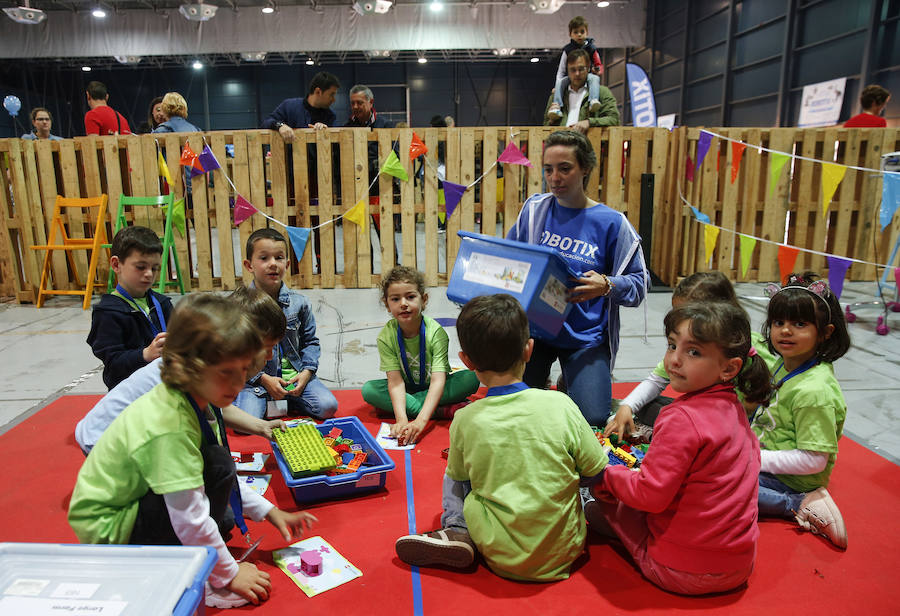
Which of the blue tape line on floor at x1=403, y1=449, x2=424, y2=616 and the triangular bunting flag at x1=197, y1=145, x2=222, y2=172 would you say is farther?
the triangular bunting flag at x1=197, y1=145, x2=222, y2=172

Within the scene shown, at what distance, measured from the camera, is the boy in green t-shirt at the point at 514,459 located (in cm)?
183

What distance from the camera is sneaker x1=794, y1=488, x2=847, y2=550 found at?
216 cm

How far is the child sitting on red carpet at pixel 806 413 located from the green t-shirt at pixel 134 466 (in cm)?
207

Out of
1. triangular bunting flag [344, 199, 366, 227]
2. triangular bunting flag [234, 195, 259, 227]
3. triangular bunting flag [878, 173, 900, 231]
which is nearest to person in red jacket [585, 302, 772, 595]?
triangular bunting flag [878, 173, 900, 231]

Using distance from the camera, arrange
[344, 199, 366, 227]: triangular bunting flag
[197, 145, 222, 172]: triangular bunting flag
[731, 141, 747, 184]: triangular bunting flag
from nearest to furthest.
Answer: [731, 141, 747, 184]: triangular bunting flag < [197, 145, 222, 172]: triangular bunting flag < [344, 199, 366, 227]: triangular bunting flag

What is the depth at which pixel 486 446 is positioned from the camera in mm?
1859

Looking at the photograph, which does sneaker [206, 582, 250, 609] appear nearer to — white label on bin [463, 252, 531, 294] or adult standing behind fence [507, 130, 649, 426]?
white label on bin [463, 252, 531, 294]

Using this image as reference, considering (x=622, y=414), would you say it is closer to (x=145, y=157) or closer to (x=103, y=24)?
(x=145, y=157)

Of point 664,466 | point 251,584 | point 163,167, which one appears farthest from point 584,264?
point 163,167

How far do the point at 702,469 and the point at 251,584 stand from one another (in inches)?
55.3

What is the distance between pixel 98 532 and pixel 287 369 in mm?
1930

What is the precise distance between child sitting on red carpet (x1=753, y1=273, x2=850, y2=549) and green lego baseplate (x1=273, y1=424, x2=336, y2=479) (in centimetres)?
176

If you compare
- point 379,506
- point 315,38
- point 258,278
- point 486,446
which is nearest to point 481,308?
point 486,446

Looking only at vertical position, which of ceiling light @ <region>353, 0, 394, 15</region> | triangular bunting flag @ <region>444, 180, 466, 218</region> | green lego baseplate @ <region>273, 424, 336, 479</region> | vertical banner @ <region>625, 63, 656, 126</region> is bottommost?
green lego baseplate @ <region>273, 424, 336, 479</region>
